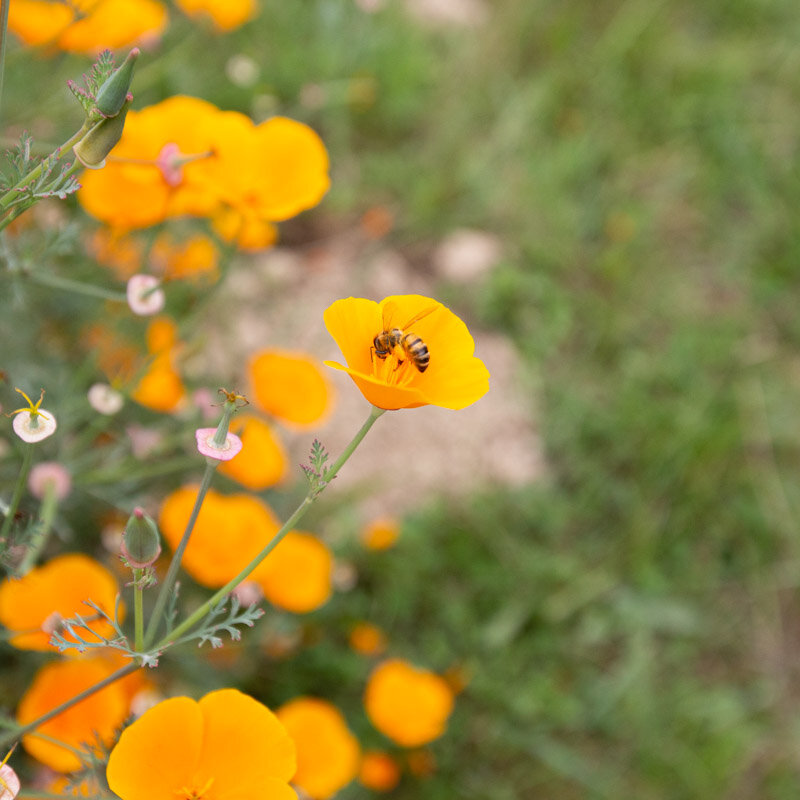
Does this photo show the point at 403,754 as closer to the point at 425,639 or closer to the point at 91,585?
the point at 425,639

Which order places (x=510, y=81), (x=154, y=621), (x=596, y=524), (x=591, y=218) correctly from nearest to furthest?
(x=154, y=621)
(x=596, y=524)
(x=591, y=218)
(x=510, y=81)

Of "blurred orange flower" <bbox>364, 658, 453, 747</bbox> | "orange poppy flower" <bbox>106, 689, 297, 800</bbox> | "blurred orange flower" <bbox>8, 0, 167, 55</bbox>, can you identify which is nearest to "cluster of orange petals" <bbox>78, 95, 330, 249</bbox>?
"blurred orange flower" <bbox>8, 0, 167, 55</bbox>

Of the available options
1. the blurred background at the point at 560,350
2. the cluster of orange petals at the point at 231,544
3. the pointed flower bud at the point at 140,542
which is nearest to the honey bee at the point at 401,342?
the pointed flower bud at the point at 140,542

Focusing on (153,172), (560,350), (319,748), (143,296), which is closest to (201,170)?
(153,172)

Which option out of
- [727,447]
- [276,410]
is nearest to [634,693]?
[727,447]

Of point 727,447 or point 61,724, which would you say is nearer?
point 61,724
